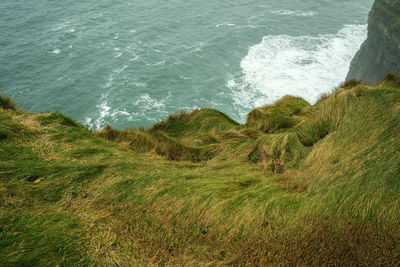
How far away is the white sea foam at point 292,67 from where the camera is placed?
99.8ft

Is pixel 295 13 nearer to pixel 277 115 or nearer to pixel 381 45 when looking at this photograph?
pixel 381 45

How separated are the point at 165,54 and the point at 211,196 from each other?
32981 mm

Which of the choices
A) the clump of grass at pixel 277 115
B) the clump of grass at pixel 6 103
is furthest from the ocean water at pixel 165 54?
the clump of grass at pixel 6 103

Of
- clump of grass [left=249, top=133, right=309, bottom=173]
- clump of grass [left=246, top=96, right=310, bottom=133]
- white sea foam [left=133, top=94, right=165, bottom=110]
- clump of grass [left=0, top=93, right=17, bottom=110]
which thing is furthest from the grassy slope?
white sea foam [left=133, top=94, right=165, bottom=110]

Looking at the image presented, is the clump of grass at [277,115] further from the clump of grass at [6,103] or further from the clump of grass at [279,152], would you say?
the clump of grass at [6,103]

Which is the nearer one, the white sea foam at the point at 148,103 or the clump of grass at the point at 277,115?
the clump of grass at the point at 277,115

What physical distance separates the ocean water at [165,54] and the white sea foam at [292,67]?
0.44 ft

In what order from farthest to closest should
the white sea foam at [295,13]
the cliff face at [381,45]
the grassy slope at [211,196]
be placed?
the white sea foam at [295,13] < the cliff face at [381,45] < the grassy slope at [211,196]

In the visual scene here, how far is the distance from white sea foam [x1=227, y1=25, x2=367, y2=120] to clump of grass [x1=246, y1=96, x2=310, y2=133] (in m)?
18.1

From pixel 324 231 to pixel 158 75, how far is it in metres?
30.1

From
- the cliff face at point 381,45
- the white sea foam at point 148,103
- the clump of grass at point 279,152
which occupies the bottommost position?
the white sea foam at point 148,103

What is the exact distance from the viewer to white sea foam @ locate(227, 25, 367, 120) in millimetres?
30406

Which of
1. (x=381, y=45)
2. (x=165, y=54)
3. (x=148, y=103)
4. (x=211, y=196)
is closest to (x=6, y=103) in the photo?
(x=211, y=196)

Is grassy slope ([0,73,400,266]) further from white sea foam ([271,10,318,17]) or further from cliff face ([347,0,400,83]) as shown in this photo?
white sea foam ([271,10,318,17])
